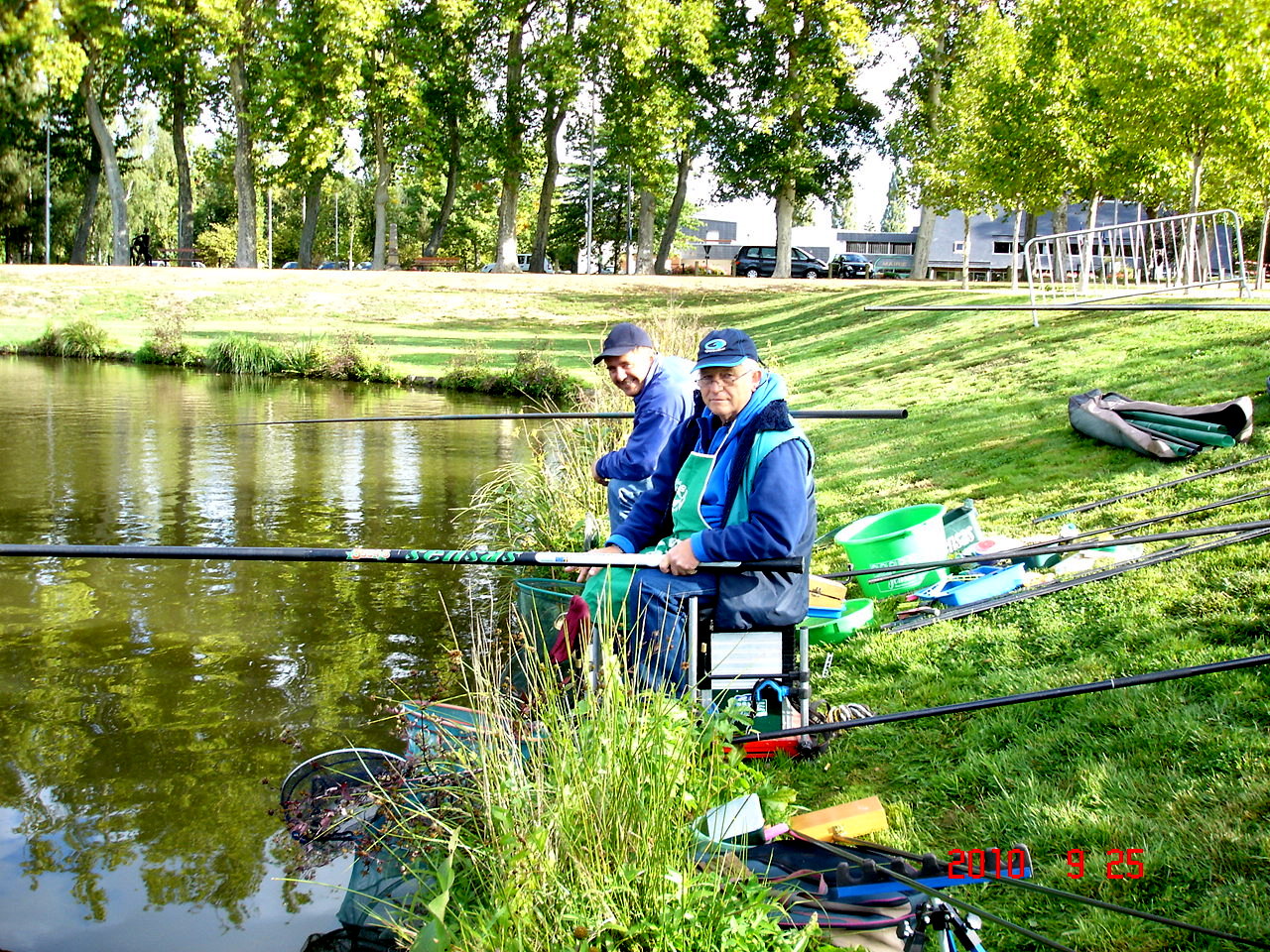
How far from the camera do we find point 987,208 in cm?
2277

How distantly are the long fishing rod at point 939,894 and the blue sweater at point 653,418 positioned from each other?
2445mm

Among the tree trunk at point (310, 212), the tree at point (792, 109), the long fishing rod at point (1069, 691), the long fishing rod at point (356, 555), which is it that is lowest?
the long fishing rod at point (1069, 691)

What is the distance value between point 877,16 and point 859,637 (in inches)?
1400

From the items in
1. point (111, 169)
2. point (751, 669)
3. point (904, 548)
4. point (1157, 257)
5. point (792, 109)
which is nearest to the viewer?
point (751, 669)

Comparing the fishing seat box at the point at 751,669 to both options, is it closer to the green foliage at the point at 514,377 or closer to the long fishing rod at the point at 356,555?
the long fishing rod at the point at 356,555

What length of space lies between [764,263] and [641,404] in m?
37.7

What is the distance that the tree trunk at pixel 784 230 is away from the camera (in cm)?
3781

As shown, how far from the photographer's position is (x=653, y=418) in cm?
554

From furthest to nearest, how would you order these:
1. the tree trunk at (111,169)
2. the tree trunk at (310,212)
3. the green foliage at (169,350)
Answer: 1. the tree trunk at (310,212)
2. the tree trunk at (111,169)
3. the green foliage at (169,350)

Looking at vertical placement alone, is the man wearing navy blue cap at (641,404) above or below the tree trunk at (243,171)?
below

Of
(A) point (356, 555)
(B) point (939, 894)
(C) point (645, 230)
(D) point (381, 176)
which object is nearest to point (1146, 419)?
(B) point (939, 894)

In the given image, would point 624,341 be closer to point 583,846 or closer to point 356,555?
point 356,555

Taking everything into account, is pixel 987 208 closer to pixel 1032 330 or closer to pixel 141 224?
pixel 1032 330

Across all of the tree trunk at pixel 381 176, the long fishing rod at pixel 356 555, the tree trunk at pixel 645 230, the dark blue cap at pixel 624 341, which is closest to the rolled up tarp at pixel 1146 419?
the dark blue cap at pixel 624 341
